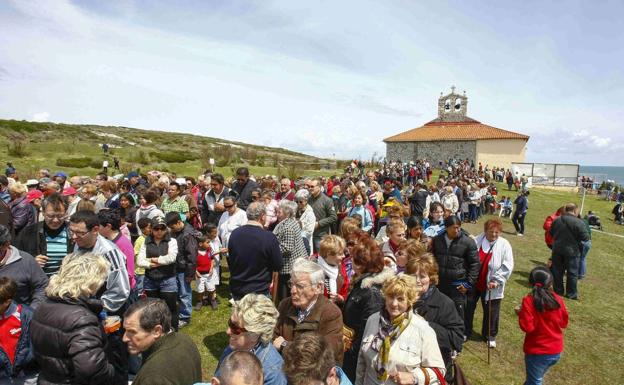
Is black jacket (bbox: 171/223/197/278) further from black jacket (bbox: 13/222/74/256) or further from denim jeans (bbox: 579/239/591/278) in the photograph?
denim jeans (bbox: 579/239/591/278)

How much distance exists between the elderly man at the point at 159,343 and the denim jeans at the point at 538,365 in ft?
11.1

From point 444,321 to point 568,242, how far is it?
536cm

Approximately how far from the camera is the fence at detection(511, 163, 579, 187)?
106ft

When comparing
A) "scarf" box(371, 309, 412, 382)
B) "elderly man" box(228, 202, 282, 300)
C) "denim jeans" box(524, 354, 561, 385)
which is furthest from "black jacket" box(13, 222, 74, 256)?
"denim jeans" box(524, 354, 561, 385)

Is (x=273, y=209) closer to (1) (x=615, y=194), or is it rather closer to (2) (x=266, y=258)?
(2) (x=266, y=258)

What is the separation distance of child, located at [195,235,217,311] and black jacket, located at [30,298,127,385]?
3.34m

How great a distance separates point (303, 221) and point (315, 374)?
14.3ft

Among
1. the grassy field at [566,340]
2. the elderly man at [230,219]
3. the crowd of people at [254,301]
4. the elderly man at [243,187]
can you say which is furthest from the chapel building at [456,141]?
the elderly man at [230,219]

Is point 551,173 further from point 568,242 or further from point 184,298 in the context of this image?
point 184,298

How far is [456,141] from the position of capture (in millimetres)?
42438

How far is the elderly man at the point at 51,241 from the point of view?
3.77m

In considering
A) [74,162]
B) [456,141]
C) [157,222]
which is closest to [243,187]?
[157,222]

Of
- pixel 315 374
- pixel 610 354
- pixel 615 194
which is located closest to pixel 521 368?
pixel 610 354

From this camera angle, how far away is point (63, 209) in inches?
151
